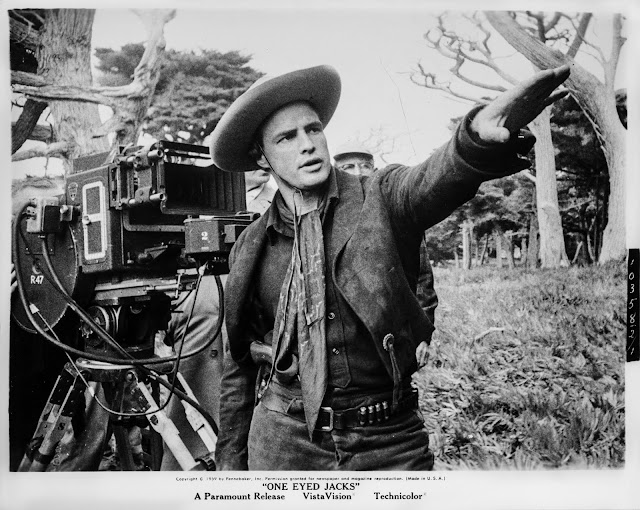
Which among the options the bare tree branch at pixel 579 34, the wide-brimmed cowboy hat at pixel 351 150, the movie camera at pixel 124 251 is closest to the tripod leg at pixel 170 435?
the movie camera at pixel 124 251

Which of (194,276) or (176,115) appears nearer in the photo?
(194,276)

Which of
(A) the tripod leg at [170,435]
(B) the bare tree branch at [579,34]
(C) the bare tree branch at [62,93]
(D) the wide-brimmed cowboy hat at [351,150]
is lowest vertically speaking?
(A) the tripod leg at [170,435]

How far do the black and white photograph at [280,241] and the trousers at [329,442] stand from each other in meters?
0.02

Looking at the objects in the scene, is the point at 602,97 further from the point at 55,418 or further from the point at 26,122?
the point at 55,418

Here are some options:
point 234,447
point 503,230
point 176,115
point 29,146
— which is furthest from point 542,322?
point 29,146

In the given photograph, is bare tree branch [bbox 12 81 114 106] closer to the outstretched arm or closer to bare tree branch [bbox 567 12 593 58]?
the outstretched arm

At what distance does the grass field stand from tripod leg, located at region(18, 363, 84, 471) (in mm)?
1330

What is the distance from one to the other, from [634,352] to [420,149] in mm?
1127

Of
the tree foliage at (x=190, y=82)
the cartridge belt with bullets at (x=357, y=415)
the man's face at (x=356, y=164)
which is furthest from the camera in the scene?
the tree foliage at (x=190, y=82)

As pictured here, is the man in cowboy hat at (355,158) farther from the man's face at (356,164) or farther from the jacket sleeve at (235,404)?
the jacket sleeve at (235,404)

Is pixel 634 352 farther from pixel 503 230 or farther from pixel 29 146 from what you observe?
pixel 29 146

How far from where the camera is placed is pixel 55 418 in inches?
95.3

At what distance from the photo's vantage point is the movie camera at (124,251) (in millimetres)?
2248

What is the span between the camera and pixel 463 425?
2383 millimetres
